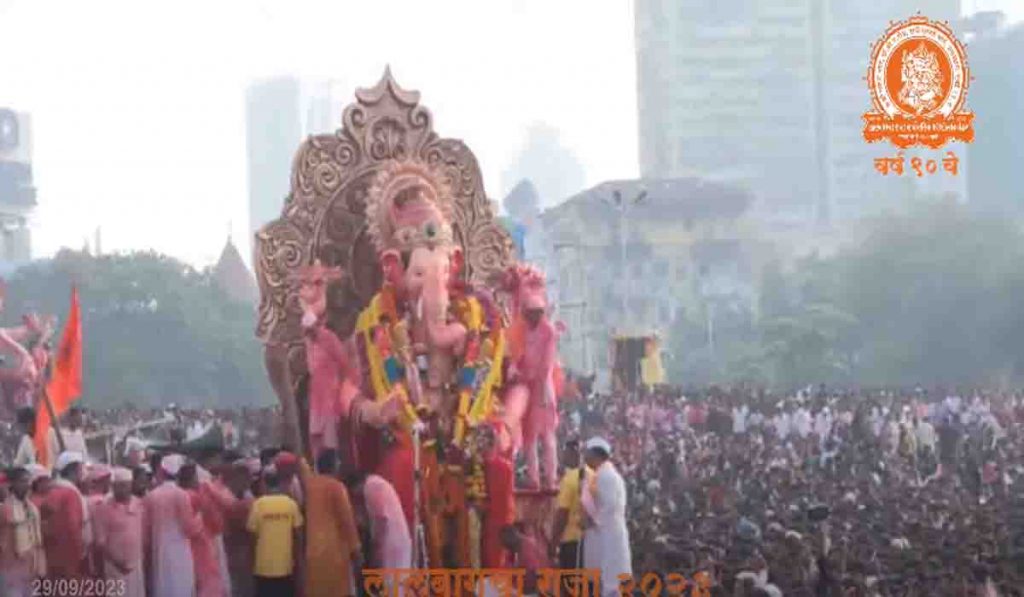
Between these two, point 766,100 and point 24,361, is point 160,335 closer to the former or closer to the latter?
point 24,361

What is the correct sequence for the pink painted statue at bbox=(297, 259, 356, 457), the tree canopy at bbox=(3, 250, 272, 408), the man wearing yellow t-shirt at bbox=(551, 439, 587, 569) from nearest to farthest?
the pink painted statue at bbox=(297, 259, 356, 457) → the man wearing yellow t-shirt at bbox=(551, 439, 587, 569) → the tree canopy at bbox=(3, 250, 272, 408)

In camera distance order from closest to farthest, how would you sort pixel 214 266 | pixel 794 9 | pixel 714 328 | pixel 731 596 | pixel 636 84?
pixel 731 596 < pixel 214 266 < pixel 636 84 < pixel 794 9 < pixel 714 328

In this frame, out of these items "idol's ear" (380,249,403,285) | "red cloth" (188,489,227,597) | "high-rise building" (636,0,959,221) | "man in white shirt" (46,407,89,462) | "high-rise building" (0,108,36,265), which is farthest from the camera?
"high-rise building" (636,0,959,221)

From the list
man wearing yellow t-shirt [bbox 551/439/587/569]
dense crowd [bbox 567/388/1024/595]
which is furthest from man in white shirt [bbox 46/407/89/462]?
dense crowd [bbox 567/388/1024/595]

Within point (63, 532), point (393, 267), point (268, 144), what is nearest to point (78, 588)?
point (63, 532)

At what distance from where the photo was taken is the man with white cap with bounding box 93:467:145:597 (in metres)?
11.1

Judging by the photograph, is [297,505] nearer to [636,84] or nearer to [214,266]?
[214,266]

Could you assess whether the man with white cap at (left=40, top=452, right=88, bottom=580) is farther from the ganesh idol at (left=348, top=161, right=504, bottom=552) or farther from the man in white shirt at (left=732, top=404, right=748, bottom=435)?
the man in white shirt at (left=732, top=404, right=748, bottom=435)

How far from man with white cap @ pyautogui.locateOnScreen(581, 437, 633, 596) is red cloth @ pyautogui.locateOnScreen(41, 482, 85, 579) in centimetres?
258

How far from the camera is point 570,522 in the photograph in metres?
11.9

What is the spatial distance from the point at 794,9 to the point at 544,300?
493 inches

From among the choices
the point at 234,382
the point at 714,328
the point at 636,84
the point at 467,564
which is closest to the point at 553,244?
the point at 636,84

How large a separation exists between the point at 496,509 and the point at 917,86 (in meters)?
5.23

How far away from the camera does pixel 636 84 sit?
19.8m
